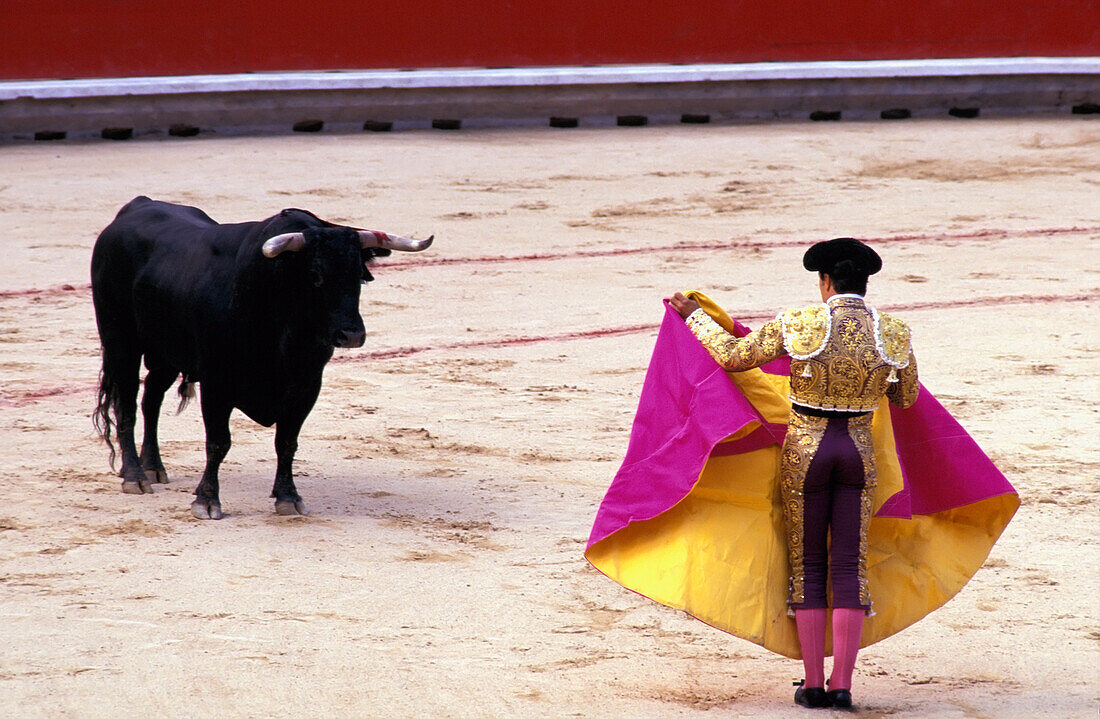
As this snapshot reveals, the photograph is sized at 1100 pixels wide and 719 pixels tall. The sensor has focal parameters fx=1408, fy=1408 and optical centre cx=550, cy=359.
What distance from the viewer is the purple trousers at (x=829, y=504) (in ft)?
9.57

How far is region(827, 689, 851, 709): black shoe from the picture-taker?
293 centimetres

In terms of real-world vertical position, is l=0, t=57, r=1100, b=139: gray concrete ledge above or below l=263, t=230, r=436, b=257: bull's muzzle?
above

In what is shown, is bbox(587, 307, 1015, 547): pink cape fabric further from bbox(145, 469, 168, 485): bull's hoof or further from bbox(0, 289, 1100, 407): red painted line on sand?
bbox(0, 289, 1100, 407): red painted line on sand

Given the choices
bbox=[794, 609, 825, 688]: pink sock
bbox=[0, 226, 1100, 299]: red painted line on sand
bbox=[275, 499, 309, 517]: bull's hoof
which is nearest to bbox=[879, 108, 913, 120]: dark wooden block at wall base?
bbox=[0, 226, 1100, 299]: red painted line on sand

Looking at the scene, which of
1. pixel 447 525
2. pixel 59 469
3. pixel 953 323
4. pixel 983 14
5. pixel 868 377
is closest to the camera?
pixel 868 377

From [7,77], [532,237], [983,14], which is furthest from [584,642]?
[983,14]

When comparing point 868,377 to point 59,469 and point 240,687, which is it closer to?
point 240,687

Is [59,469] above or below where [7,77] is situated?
below

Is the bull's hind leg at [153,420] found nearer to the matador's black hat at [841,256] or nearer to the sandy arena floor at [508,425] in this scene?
the sandy arena floor at [508,425]

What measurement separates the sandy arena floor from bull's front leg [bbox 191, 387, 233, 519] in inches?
2.8

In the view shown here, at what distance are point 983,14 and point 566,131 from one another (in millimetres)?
3771

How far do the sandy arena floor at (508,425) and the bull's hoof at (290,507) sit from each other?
0.28 feet

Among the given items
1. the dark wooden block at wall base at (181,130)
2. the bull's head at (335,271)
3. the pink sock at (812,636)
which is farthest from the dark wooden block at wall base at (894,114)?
the pink sock at (812,636)

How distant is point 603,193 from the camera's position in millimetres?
9336
